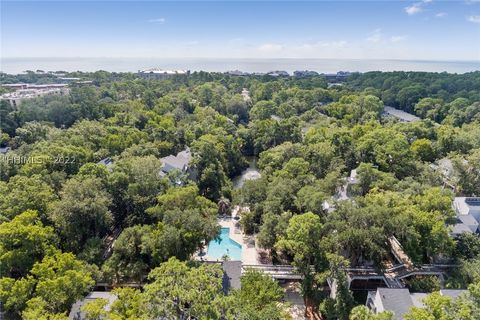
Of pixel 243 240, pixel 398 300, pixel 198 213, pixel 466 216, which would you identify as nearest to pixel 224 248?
pixel 243 240

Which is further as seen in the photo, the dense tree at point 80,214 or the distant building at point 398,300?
the dense tree at point 80,214

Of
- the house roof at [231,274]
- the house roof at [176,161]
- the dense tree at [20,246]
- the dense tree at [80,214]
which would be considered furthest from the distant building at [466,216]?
the dense tree at [20,246]

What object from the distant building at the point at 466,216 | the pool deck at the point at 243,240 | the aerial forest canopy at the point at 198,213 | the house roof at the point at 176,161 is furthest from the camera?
the house roof at the point at 176,161

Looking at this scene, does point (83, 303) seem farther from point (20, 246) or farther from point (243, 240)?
point (243, 240)

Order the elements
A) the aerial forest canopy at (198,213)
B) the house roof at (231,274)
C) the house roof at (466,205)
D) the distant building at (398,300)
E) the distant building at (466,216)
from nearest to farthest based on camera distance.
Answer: the aerial forest canopy at (198,213) < the distant building at (398,300) < the house roof at (231,274) < the distant building at (466,216) < the house roof at (466,205)

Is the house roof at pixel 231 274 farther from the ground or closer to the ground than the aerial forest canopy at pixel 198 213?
closer to the ground

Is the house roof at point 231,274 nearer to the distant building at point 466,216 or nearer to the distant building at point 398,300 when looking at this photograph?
the distant building at point 398,300
